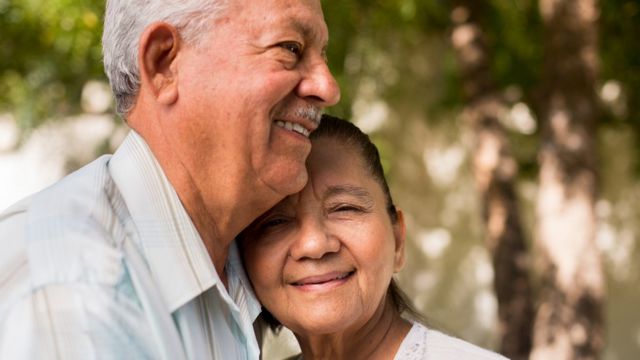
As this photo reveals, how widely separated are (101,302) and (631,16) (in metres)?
6.22

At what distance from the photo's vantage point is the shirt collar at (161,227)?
6.13 feet

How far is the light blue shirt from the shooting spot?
1.60 m

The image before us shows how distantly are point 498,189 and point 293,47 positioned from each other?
194 inches

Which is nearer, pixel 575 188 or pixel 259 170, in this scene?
pixel 259 170

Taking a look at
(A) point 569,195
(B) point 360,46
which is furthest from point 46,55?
(A) point 569,195

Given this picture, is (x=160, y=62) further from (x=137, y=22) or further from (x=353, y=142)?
(x=353, y=142)

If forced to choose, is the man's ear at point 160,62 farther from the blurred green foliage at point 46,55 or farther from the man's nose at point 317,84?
the blurred green foliage at point 46,55

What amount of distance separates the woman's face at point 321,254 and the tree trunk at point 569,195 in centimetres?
363

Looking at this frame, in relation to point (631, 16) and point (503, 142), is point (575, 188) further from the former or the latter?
point (631, 16)

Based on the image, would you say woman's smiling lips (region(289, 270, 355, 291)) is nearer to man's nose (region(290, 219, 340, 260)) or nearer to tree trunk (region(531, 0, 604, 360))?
man's nose (region(290, 219, 340, 260))

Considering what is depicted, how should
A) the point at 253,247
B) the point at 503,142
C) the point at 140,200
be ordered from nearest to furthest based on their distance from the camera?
the point at 140,200 → the point at 253,247 → the point at 503,142

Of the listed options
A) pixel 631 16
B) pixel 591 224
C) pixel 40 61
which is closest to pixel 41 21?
pixel 40 61

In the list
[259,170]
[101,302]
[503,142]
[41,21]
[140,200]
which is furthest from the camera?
[503,142]

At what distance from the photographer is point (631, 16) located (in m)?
7.00
